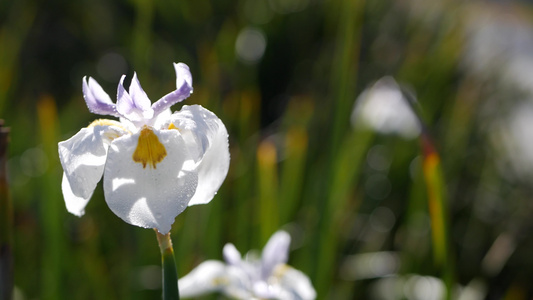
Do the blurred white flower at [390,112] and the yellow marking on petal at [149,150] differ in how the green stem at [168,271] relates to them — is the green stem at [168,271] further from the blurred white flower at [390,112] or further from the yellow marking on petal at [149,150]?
the blurred white flower at [390,112]

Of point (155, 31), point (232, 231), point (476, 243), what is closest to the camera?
point (232, 231)

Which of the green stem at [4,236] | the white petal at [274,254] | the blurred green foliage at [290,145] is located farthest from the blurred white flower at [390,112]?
the green stem at [4,236]

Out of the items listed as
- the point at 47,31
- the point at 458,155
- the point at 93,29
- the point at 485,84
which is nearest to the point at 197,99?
the point at 458,155

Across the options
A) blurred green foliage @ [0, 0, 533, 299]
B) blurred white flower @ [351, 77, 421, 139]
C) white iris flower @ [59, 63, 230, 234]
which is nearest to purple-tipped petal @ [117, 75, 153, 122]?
white iris flower @ [59, 63, 230, 234]

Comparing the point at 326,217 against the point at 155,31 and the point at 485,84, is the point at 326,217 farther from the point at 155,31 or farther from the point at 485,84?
the point at 155,31

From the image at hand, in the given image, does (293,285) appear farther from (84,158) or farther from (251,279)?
(84,158)

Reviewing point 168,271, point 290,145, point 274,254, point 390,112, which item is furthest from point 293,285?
point 390,112
